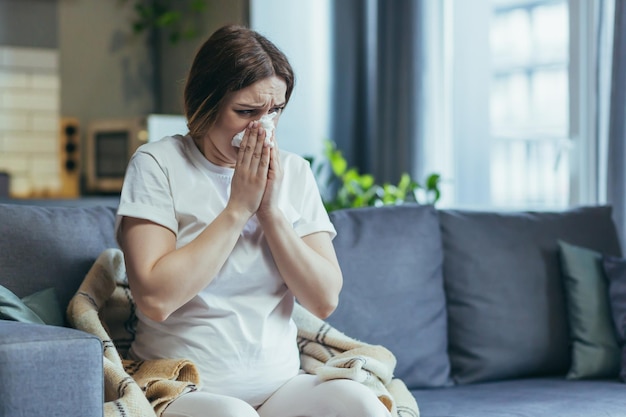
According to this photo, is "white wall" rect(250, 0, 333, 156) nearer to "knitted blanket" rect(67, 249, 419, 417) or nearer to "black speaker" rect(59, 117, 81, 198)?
"black speaker" rect(59, 117, 81, 198)

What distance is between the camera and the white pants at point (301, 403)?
1.57 meters

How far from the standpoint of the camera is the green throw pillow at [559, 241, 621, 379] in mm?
2400

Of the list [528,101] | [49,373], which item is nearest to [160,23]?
[528,101]

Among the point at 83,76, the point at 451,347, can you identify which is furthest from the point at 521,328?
the point at 83,76

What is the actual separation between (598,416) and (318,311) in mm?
671

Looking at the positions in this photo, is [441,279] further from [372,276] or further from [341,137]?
[341,137]

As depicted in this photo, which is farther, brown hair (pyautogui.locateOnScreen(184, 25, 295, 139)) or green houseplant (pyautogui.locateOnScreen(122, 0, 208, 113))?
green houseplant (pyautogui.locateOnScreen(122, 0, 208, 113))

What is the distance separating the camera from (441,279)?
2445 mm

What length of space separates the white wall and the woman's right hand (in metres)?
2.70

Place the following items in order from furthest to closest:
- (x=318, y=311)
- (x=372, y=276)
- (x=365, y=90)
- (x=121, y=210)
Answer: (x=365, y=90) < (x=372, y=276) < (x=318, y=311) < (x=121, y=210)

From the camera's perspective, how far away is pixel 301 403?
1697 mm

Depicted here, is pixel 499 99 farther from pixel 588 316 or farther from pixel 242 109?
pixel 242 109

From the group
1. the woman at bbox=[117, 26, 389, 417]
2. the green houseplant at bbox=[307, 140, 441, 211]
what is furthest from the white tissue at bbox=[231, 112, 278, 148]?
the green houseplant at bbox=[307, 140, 441, 211]

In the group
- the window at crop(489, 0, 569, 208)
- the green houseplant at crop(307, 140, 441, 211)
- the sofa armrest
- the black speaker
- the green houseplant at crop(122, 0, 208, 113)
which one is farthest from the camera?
the black speaker
